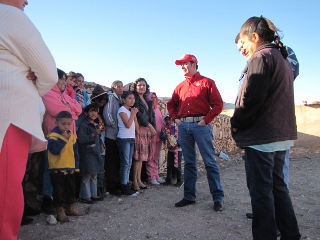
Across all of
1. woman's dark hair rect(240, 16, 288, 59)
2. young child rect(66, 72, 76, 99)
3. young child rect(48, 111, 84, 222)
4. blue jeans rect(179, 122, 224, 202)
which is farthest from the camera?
young child rect(66, 72, 76, 99)

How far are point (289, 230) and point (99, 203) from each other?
2650 mm

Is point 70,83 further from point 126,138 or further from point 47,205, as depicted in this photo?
point 47,205

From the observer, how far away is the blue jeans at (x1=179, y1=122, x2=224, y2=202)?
12.9 ft

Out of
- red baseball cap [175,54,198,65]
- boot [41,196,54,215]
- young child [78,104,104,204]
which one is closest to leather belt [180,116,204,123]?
red baseball cap [175,54,198,65]

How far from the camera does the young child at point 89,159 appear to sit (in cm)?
410

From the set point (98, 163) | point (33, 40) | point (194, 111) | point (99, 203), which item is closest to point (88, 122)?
point (98, 163)

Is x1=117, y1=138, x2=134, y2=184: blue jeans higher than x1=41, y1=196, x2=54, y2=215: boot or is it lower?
higher

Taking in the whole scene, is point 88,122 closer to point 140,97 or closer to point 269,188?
point 140,97

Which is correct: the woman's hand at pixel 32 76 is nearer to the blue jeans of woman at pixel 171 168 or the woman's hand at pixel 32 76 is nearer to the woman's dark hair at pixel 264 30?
the woman's dark hair at pixel 264 30

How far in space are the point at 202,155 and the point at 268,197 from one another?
1.80 metres

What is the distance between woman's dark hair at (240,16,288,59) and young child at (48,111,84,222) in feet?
7.27

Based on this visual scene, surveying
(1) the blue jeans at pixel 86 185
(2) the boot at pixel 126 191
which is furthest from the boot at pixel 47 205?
(2) the boot at pixel 126 191

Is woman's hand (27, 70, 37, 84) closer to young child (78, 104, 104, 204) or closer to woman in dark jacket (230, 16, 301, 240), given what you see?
woman in dark jacket (230, 16, 301, 240)

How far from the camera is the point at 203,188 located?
17.0 ft
